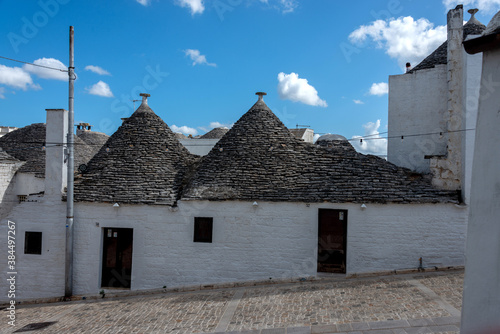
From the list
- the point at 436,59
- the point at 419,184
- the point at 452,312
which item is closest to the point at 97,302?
the point at 452,312

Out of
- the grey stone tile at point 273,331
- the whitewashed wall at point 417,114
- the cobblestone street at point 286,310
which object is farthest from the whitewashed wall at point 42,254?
the whitewashed wall at point 417,114

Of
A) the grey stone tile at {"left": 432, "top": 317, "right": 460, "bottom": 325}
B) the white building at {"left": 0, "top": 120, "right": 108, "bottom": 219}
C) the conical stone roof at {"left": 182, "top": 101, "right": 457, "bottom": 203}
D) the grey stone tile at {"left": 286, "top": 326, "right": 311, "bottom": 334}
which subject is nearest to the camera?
the grey stone tile at {"left": 432, "top": 317, "right": 460, "bottom": 325}

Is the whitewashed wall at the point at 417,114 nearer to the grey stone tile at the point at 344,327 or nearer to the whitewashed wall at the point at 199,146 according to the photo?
the grey stone tile at the point at 344,327

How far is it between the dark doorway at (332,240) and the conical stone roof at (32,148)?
10.8m

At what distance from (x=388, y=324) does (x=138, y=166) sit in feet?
28.1

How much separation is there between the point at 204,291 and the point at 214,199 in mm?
2530

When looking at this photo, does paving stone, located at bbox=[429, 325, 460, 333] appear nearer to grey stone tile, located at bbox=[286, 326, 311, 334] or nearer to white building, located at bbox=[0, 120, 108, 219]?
grey stone tile, located at bbox=[286, 326, 311, 334]

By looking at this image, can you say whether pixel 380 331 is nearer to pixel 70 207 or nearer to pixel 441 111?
pixel 441 111

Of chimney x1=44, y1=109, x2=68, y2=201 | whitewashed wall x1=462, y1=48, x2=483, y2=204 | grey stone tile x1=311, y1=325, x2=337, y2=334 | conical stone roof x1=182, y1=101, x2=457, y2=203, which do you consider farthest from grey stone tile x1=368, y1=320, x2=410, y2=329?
chimney x1=44, y1=109, x2=68, y2=201

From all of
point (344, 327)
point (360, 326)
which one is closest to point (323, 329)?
point (344, 327)

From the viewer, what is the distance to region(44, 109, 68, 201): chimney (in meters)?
10.6

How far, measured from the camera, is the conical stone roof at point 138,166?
1059 centimetres

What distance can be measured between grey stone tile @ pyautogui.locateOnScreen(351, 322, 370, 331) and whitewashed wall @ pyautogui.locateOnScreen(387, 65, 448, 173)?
252 inches

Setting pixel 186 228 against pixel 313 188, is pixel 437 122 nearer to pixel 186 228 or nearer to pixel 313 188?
pixel 313 188
